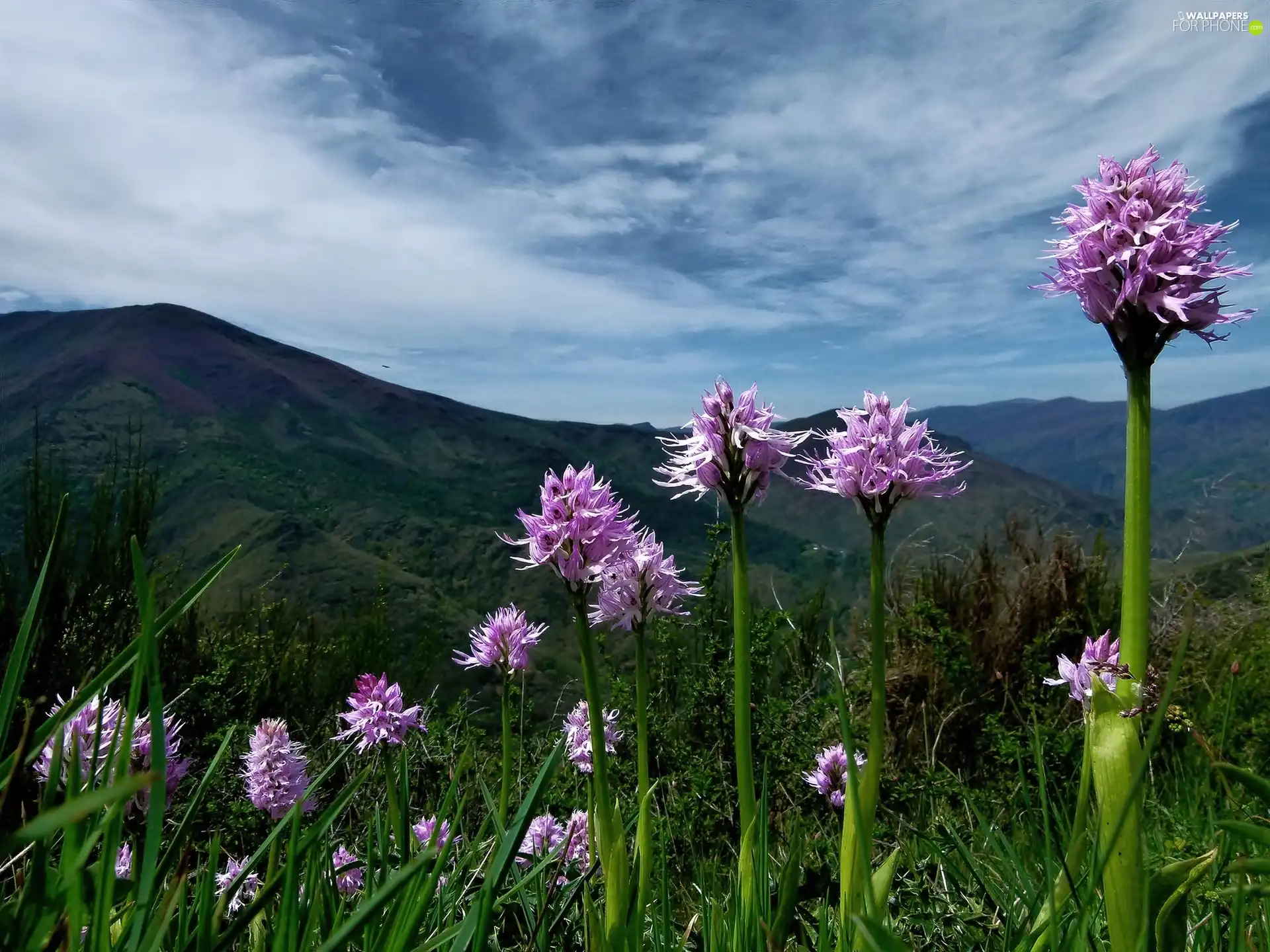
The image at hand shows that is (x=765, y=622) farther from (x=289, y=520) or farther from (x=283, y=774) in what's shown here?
(x=289, y=520)

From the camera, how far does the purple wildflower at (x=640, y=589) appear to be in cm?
238

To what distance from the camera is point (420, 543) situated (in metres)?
46.8

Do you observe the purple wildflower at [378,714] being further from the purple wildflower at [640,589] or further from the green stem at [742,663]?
the green stem at [742,663]

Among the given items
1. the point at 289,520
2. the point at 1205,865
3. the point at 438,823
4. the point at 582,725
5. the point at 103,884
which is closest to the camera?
the point at 103,884

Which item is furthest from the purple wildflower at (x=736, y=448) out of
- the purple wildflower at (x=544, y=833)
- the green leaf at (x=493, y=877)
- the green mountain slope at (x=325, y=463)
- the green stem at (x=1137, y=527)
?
the green mountain slope at (x=325, y=463)

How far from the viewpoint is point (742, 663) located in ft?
6.14

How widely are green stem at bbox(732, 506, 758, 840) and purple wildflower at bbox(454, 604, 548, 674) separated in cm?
171

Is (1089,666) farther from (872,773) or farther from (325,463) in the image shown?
(325,463)

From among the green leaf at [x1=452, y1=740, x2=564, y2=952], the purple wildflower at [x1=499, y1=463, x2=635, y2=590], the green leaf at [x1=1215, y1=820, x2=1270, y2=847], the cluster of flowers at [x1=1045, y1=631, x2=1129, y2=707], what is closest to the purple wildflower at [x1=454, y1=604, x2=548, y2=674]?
the purple wildflower at [x1=499, y1=463, x2=635, y2=590]

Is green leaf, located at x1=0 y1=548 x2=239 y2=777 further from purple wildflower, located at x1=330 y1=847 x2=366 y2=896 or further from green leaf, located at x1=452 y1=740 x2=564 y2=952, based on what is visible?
purple wildflower, located at x1=330 y1=847 x2=366 y2=896

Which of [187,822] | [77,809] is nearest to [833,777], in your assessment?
[187,822]

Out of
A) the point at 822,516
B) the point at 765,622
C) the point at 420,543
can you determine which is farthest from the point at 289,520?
the point at 822,516

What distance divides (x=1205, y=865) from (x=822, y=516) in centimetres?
11020

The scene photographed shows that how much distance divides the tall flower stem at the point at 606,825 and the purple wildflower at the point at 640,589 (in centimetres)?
36
